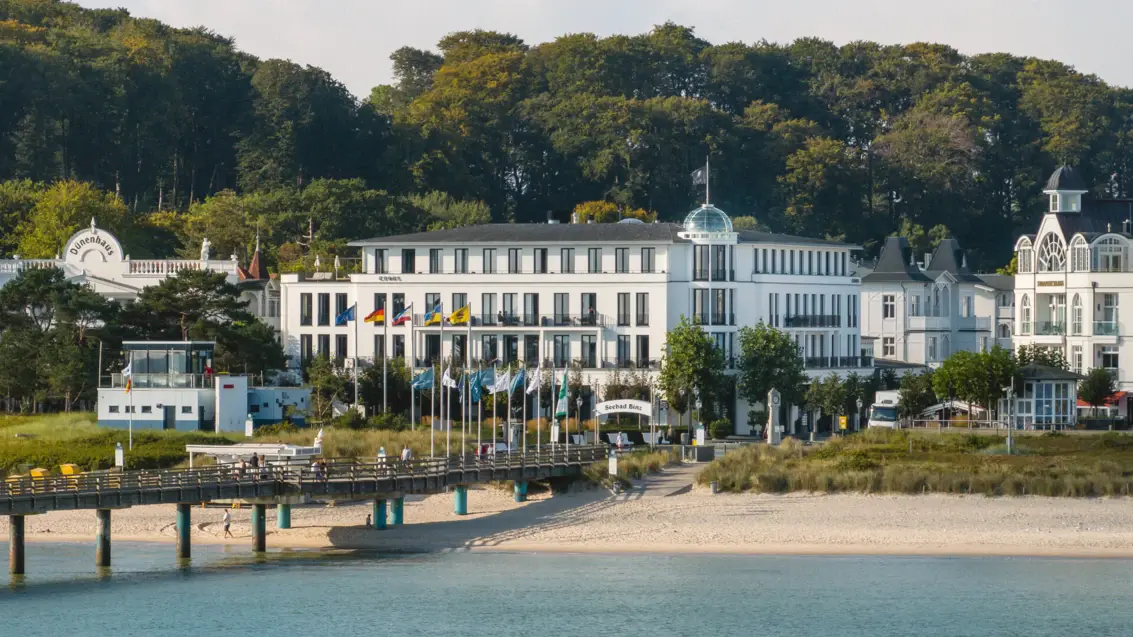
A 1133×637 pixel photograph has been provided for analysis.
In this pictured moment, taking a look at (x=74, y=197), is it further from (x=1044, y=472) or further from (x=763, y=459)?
(x=1044, y=472)

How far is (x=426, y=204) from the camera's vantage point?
145 metres

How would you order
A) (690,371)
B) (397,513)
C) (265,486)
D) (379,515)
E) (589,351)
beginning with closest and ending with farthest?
(265,486)
(379,515)
(397,513)
(690,371)
(589,351)

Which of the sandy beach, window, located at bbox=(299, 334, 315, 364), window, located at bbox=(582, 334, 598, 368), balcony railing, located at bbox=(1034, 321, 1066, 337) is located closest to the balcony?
window, located at bbox=(582, 334, 598, 368)

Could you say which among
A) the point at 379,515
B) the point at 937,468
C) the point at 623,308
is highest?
the point at 623,308

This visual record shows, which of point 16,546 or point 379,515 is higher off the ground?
point 379,515

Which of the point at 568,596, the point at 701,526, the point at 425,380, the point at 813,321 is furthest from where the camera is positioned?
the point at 813,321

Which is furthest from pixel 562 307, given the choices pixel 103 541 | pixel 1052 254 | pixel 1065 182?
pixel 103 541

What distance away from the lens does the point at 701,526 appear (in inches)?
2940

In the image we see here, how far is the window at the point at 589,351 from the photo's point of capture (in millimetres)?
107562

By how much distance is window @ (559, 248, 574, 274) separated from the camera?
10900cm

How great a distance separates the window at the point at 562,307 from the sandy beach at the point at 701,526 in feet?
90.6

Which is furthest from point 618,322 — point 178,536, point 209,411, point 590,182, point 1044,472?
point 590,182

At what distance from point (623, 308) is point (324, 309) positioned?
14.3 meters

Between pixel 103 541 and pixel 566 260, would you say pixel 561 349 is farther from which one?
pixel 103 541
